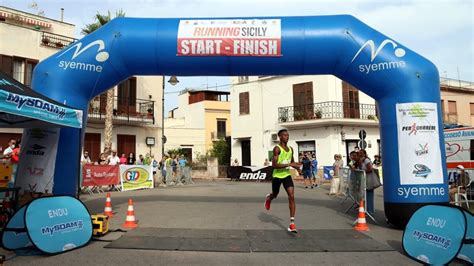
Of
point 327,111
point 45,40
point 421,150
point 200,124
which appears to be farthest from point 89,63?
point 200,124

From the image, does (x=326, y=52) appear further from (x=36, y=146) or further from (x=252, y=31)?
(x=36, y=146)

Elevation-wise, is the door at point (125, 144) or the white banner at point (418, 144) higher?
the door at point (125, 144)

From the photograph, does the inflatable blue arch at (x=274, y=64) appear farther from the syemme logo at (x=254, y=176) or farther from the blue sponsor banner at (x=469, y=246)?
the syemme logo at (x=254, y=176)

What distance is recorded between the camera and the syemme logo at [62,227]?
6012 mm

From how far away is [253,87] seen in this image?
108ft

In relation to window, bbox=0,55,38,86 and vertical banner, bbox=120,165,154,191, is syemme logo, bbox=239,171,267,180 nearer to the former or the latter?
vertical banner, bbox=120,165,154,191

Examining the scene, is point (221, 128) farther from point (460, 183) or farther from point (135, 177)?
point (460, 183)

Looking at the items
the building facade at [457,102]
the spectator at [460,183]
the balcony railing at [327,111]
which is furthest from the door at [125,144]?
the building facade at [457,102]

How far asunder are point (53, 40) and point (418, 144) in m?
21.1

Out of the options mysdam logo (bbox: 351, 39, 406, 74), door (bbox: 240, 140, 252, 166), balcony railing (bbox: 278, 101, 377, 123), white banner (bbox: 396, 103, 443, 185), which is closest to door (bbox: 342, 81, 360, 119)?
balcony railing (bbox: 278, 101, 377, 123)

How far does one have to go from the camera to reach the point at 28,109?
21.6ft

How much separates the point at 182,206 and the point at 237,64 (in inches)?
180

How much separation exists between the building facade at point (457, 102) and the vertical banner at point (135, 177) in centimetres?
2607

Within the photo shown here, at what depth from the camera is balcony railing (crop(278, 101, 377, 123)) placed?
2900cm
